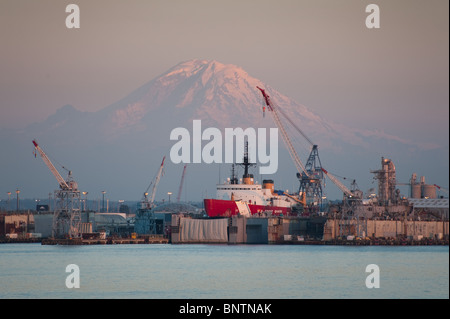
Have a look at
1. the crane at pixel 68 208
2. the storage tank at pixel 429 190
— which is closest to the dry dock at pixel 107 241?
the crane at pixel 68 208

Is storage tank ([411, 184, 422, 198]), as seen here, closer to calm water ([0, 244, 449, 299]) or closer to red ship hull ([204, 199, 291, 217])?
red ship hull ([204, 199, 291, 217])

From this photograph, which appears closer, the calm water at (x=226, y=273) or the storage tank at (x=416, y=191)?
the calm water at (x=226, y=273)

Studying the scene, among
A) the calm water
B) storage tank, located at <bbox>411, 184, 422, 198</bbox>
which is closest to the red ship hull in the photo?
the calm water

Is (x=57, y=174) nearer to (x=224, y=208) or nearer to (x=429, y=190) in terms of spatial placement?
(x=224, y=208)

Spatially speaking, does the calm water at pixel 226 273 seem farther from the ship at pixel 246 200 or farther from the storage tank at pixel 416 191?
the storage tank at pixel 416 191
